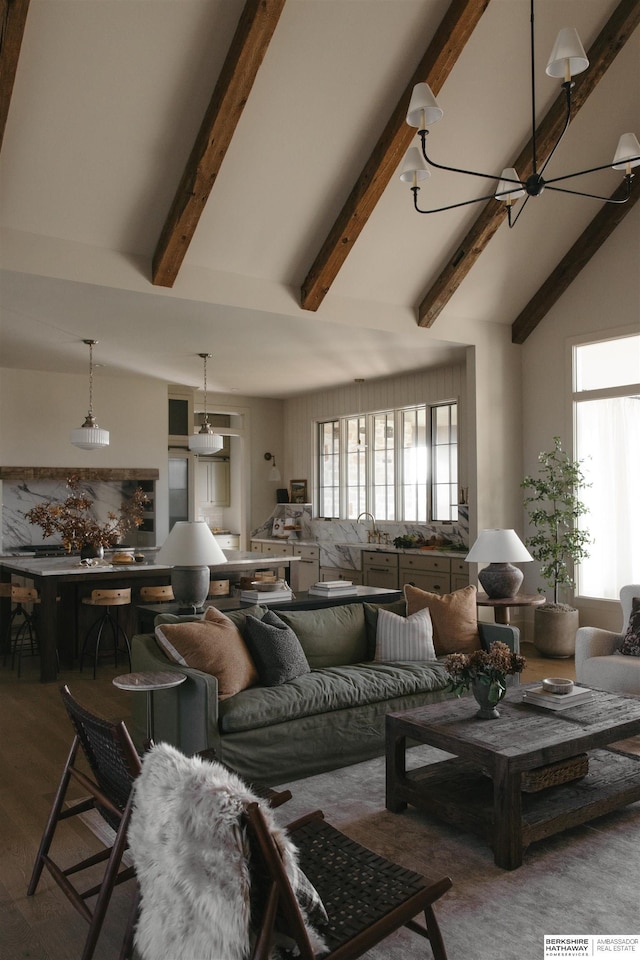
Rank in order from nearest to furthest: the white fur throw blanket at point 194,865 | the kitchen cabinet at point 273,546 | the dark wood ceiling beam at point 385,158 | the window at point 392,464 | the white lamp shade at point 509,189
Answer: the white fur throw blanket at point 194,865
the white lamp shade at point 509,189
the dark wood ceiling beam at point 385,158
the window at point 392,464
the kitchen cabinet at point 273,546

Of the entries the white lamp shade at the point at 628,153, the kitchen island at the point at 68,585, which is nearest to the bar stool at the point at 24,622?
the kitchen island at the point at 68,585

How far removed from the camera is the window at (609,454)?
6715mm

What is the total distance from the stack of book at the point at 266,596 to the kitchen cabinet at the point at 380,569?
11.4 ft

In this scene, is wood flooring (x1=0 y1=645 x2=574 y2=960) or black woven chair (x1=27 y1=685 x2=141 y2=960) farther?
wood flooring (x1=0 y1=645 x2=574 y2=960)

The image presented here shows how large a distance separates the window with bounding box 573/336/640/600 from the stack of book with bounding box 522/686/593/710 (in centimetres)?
344

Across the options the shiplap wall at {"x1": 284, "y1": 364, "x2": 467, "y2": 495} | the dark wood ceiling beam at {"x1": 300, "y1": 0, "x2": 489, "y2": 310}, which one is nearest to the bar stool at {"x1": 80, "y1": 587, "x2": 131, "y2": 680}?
the dark wood ceiling beam at {"x1": 300, "y1": 0, "x2": 489, "y2": 310}

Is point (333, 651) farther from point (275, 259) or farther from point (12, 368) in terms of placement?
point (12, 368)

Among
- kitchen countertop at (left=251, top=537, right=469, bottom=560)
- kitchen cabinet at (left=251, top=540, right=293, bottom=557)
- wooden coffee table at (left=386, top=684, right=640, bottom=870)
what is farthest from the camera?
kitchen cabinet at (left=251, top=540, right=293, bottom=557)

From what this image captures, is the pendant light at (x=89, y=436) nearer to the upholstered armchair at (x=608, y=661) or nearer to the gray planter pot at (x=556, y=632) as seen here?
the gray planter pot at (x=556, y=632)

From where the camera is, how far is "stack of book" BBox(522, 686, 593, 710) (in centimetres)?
346

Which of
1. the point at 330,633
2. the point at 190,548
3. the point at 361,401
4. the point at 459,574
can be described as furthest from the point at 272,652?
the point at 361,401

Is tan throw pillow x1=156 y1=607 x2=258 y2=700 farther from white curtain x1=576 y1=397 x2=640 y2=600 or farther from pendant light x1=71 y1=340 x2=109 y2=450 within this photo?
white curtain x1=576 y1=397 x2=640 y2=600

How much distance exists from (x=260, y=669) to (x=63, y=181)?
10.6ft

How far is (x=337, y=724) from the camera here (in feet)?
12.7
